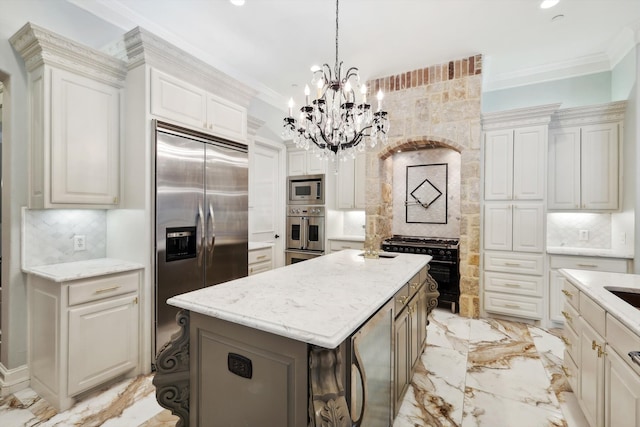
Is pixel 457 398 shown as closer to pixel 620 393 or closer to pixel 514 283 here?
pixel 620 393

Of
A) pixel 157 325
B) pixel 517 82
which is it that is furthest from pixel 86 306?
pixel 517 82

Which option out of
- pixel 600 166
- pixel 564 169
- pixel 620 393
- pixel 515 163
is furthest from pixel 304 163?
pixel 620 393

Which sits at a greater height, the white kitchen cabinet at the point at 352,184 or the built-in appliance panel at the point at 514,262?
the white kitchen cabinet at the point at 352,184

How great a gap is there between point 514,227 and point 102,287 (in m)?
4.36

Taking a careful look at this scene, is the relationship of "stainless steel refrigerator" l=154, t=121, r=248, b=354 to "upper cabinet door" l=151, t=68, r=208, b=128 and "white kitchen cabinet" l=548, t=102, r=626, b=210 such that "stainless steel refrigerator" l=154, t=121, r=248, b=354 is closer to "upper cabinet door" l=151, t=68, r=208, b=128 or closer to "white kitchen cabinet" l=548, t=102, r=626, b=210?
"upper cabinet door" l=151, t=68, r=208, b=128

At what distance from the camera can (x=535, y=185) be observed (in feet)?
12.0

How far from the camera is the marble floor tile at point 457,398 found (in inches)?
78.5

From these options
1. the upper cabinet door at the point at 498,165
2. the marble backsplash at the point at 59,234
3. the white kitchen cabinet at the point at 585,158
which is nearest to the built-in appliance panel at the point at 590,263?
the white kitchen cabinet at the point at 585,158

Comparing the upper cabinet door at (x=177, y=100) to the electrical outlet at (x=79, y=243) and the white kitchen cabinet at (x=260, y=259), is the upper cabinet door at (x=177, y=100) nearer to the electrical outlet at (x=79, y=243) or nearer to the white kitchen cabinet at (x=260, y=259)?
the electrical outlet at (x=79, y=243)

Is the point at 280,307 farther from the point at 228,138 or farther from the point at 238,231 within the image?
the point at 228,138

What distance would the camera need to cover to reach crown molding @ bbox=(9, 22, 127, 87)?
83.4 inches

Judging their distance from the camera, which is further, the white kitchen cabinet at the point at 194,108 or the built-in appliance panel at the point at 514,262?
the built-in appliance panel at the point at 514,262

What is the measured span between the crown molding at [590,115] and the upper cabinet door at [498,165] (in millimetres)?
600

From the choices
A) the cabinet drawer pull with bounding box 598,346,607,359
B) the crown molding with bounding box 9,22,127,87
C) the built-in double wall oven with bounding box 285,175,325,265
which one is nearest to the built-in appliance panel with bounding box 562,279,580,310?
the cabinet drawer pull with bounding box 598,346,607,359
